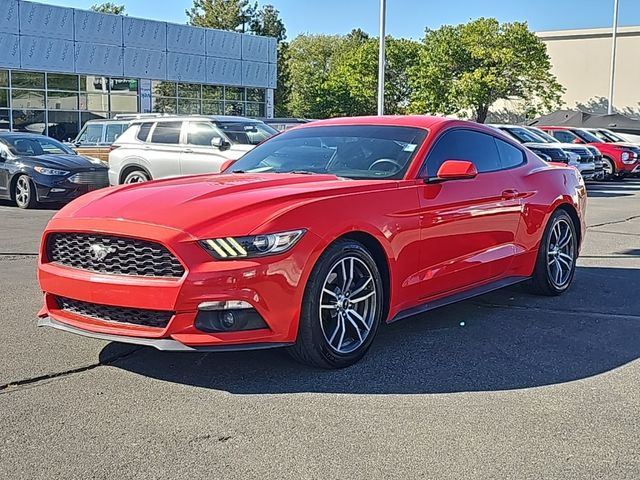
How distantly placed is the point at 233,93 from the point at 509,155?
3235 cm

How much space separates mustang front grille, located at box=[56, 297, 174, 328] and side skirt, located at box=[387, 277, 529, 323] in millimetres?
1601

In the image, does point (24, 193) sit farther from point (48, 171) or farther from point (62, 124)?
point (62, 124)

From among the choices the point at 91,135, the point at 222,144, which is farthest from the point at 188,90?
the point at 222,144

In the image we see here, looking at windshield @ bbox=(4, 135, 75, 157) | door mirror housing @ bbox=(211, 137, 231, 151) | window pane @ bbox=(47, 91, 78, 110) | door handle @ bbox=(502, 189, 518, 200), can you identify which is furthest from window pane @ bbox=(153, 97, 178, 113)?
door handle @ bbox=(502, 189, 518, 200)

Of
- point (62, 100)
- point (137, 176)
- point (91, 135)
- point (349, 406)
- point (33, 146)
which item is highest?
point (62, 100)

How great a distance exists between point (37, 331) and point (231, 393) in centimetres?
199

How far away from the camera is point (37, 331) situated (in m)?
5.65

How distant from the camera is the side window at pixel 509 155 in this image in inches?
262

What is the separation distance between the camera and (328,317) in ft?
15.8

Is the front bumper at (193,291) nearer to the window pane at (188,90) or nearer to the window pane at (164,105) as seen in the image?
the window pane at (164,105)

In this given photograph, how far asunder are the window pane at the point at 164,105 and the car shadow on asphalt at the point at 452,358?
2994 centimetres

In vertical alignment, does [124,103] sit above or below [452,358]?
above

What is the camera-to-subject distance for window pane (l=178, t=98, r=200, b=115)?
3575 centimetres

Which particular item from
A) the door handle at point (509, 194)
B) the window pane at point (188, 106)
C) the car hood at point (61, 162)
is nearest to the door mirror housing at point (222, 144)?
the car hood at point (61, 162)
